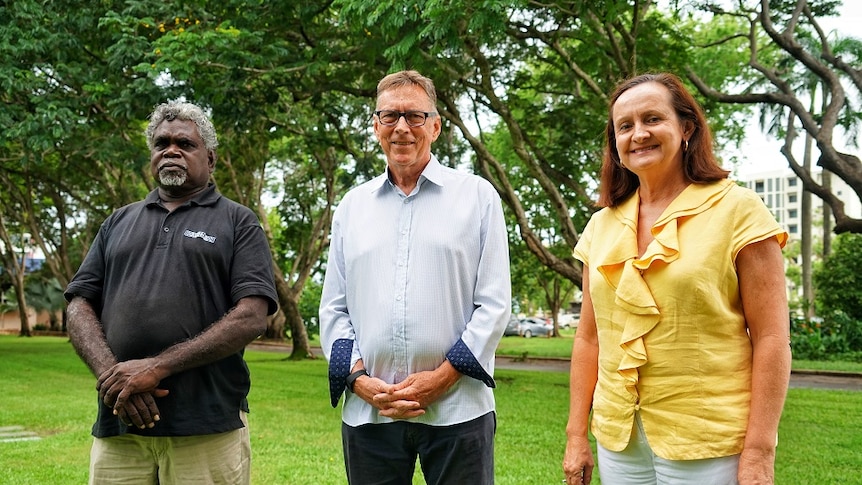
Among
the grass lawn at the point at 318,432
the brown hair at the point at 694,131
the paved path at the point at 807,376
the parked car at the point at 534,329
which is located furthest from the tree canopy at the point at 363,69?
the parked car at the point at 534,329

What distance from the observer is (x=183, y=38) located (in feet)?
33.4

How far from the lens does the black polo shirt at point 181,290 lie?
3.17 metres

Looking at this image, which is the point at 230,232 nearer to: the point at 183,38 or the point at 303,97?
the point at 183,38

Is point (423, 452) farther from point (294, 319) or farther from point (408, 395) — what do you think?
point (294, 319)

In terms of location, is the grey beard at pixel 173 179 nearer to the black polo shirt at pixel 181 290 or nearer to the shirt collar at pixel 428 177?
the black polo shirt at pixel 181 290

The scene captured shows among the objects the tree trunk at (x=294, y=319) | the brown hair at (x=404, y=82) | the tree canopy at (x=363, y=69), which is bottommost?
the tree trunk at (x=294, y=319)

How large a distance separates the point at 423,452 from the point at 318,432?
20.7 feet

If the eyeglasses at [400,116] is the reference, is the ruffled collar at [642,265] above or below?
below

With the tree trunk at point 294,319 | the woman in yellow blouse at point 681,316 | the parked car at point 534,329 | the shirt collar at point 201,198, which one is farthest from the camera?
the parked car at point 534,329

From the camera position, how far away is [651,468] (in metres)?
2.53

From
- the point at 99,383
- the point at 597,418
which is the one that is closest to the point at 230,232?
the point at 99,383

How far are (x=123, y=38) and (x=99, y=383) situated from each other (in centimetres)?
882

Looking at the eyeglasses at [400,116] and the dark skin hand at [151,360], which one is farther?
the eyeglasses at [400,116]

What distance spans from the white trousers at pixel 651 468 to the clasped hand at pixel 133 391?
1.66 m
